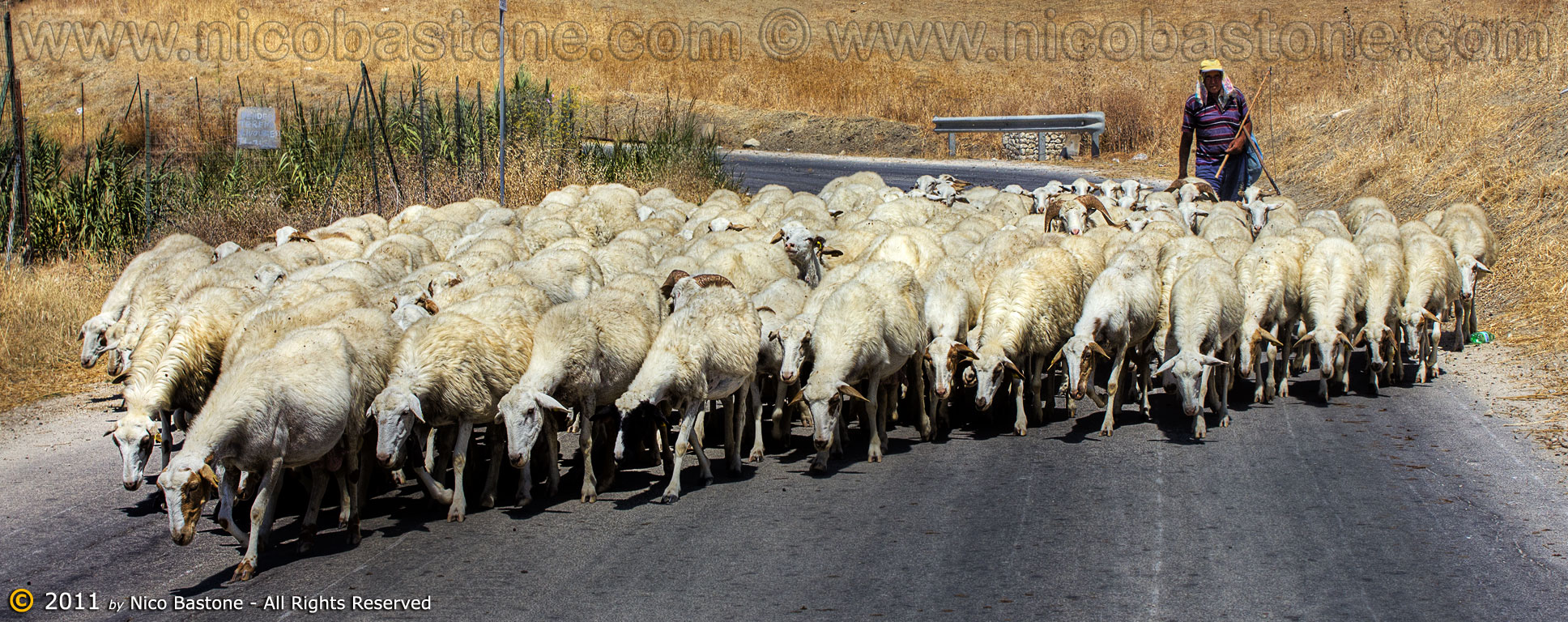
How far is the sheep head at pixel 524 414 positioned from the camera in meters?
7.88

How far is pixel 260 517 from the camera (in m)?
7.12

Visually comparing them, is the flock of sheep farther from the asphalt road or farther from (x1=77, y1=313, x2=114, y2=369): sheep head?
the asphalt road

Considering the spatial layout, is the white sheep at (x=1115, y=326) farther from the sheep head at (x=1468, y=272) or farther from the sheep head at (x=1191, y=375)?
the sheep head at (x=1468, y=272)

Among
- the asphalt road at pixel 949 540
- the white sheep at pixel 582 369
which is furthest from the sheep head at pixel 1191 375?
the white sheep at pixel 582 369

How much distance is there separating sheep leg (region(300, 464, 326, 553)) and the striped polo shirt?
13.0m

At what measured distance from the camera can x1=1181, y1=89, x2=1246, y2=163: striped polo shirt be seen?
1725cm

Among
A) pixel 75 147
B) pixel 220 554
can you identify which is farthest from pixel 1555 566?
pixel 75 147

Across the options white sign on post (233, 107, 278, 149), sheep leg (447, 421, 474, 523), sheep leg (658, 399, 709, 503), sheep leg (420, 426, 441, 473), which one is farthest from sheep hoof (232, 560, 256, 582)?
white sign on post (233, 107, 278, 149)

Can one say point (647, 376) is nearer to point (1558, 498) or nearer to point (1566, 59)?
point (1558, 498)

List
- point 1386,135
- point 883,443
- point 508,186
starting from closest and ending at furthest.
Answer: point 883,443, point 508,186, point 1386,135

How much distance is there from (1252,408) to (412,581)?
7145 mm

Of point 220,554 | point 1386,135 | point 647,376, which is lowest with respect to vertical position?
point 220,554

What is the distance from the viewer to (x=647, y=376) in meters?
8.55

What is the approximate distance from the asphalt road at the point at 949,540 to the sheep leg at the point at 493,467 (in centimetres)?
14
